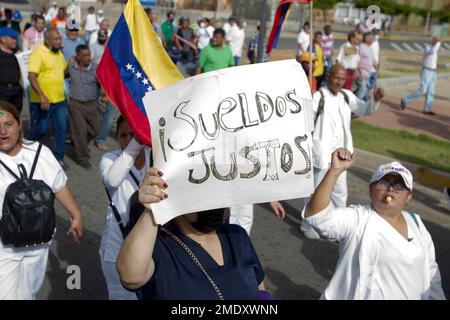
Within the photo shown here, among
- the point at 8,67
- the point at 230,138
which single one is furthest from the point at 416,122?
the point at 230,138

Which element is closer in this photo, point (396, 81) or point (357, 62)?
point (357, 62)

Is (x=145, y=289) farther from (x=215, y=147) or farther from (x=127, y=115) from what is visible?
(x=127, y=115)

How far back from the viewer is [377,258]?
10.5 ft

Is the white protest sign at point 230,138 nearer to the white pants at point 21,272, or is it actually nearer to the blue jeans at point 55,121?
the white pants at point 21,272

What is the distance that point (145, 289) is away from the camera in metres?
2.45

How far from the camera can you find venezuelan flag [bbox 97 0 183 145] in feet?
12.4

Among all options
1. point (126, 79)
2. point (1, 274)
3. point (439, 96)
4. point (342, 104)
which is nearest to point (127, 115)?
point (126, 79)

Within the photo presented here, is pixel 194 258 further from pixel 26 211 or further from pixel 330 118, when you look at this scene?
pixel 330 118

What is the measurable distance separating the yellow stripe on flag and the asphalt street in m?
2.05

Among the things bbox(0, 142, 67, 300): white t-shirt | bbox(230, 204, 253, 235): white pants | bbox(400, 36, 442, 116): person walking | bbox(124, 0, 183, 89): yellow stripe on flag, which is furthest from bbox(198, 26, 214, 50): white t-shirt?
bbox(0, 142, 67, 300): white t-shirt

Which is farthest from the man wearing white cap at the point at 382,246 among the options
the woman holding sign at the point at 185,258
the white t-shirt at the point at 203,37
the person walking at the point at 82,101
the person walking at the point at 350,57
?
the white t-shirt at the point at 203,37

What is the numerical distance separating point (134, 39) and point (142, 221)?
74.8 inches

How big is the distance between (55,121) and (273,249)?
3923mm

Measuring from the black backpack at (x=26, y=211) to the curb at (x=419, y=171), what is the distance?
643cm
